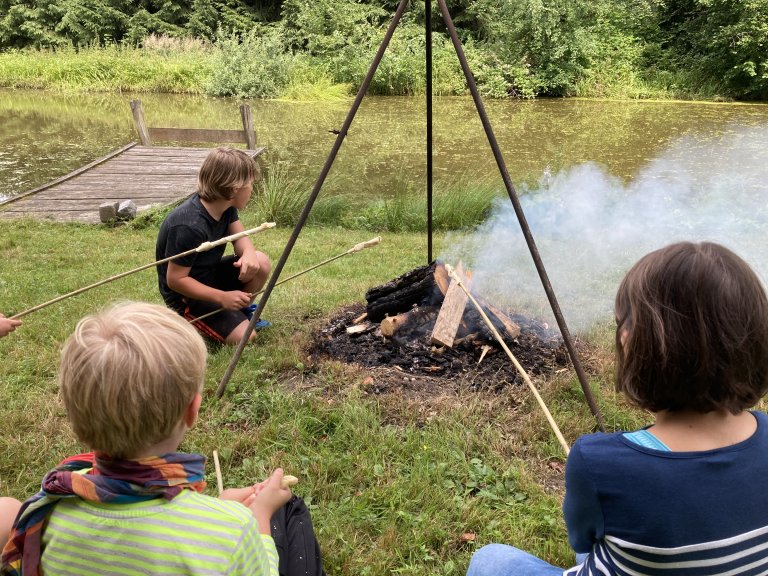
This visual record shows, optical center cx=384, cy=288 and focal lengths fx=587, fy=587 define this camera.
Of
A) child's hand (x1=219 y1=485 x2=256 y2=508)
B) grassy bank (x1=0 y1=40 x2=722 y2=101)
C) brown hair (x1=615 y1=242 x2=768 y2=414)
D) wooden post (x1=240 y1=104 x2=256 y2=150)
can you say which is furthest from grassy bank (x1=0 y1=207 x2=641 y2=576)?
grassy bank (x1=0 y1=40 x2=722 y2=101)

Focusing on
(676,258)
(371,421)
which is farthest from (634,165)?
(676,258)

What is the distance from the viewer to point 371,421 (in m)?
2.79

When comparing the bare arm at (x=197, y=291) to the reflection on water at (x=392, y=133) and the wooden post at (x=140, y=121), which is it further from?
the wooden post at (x=140, y=121)

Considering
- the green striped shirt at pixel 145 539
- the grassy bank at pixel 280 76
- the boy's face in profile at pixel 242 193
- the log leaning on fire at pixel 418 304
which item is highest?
the grassy bank at pixel 280 76

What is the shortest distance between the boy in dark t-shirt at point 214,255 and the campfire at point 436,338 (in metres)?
0.59

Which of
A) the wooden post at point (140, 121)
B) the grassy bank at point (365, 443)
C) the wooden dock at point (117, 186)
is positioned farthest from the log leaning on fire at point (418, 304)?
the wooden post at point (140, 121)

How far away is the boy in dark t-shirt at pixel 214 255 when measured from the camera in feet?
10.9

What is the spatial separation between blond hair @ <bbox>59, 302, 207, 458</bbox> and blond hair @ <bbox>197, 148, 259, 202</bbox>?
2.21 meters

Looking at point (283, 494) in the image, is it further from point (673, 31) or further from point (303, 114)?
point (673, 31)

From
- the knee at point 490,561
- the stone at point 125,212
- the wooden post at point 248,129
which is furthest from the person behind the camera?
the wooden post at point 248,129

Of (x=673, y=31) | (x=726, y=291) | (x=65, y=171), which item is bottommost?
(x=65, y=171)

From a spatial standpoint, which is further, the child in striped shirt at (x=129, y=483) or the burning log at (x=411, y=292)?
the burning log at (x=411, y=292)

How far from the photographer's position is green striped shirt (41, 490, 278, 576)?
1.10 metres

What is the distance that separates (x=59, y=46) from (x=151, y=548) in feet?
87.1
